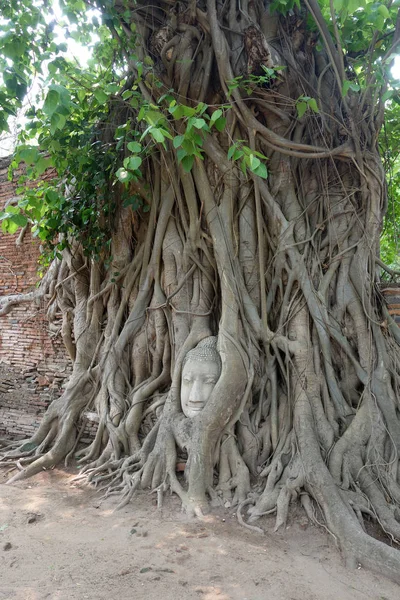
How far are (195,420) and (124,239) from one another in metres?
2.15

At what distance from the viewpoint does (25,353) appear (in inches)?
235

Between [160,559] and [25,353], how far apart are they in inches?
154

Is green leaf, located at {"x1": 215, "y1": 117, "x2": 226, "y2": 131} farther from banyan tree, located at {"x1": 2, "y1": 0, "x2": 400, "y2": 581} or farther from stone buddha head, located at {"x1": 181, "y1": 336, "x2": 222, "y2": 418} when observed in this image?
stone buddha head, located at {"x1": 181, "y1": 336, "x2": 222, "y2": 418}

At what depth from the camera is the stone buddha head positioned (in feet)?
12.4

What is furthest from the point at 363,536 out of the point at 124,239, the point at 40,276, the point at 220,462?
the point at 40,276

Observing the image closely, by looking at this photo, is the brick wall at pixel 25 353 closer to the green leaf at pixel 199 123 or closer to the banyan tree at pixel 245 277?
the banyan tree at pixel 245 277

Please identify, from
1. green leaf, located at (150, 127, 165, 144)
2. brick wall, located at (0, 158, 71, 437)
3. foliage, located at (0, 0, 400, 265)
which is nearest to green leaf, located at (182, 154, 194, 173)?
foliage, located at (0, 0, 400, 265)

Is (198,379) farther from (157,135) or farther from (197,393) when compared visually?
(157,135)

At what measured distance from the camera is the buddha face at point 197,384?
149 inches

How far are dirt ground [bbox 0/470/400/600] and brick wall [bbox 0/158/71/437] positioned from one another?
2.24m

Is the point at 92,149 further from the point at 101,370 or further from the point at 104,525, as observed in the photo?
the point at 104,525

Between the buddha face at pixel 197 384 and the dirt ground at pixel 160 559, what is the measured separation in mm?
708

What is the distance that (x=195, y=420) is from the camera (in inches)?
145

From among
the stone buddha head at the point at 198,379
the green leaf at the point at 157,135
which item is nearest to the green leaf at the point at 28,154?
the green leaf at the point at 157,135
